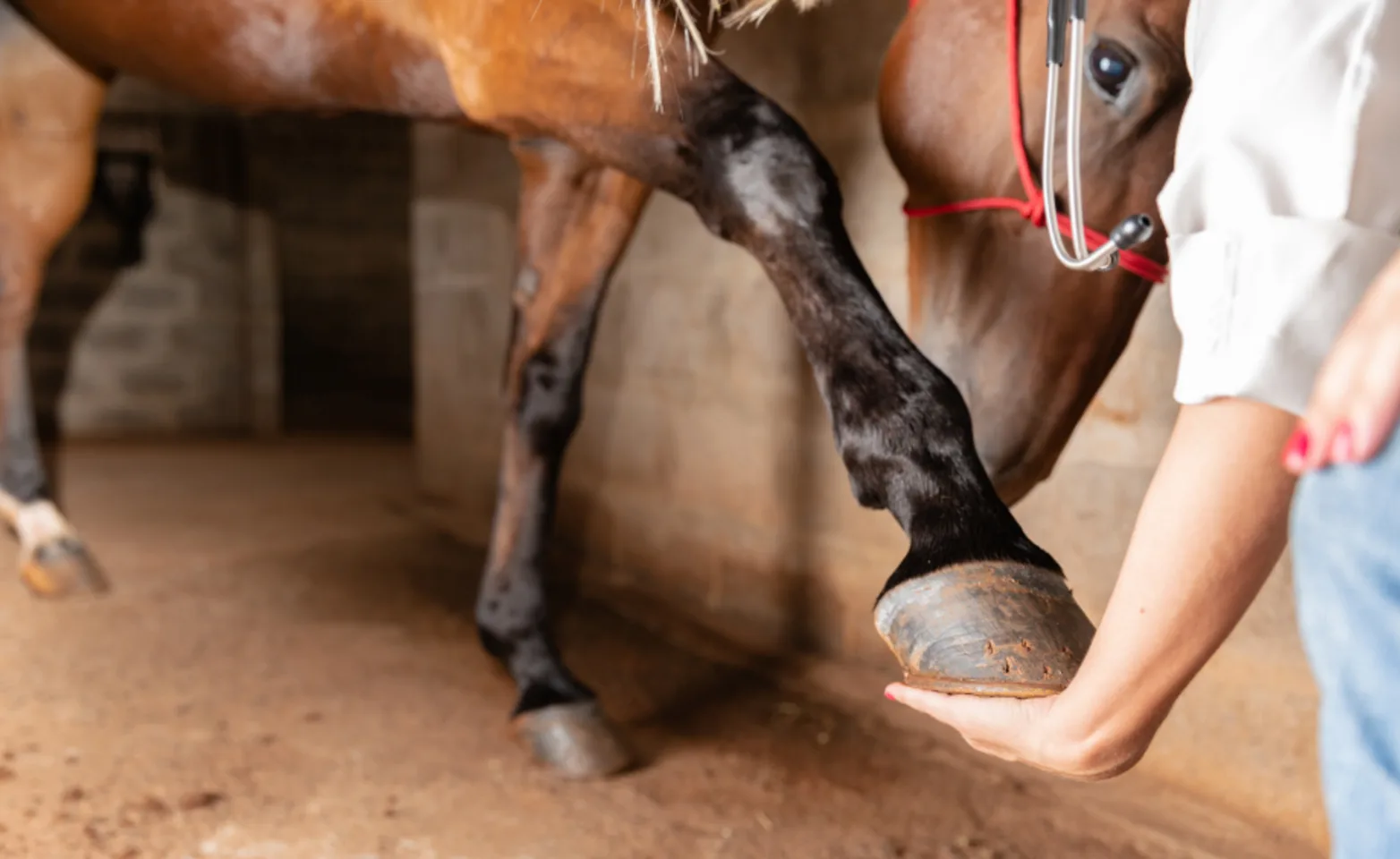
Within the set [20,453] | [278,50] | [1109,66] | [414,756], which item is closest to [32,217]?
[20,453]

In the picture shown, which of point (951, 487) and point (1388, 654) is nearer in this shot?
point (1388, 654)

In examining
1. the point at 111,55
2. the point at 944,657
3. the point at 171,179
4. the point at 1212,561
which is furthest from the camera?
the point at 171,179

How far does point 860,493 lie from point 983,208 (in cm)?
31

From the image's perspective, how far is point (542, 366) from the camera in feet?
6.12

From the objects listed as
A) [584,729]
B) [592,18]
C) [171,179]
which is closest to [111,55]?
[592,18]

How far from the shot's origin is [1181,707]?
163cm

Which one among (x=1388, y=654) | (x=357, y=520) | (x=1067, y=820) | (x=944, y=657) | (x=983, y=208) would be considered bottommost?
(x=357, y=520)

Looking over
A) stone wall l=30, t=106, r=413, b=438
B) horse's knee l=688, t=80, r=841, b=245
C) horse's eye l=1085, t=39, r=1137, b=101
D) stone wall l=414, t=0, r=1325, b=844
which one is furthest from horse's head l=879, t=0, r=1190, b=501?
stone wall l=30, t=106, r=413, b=438

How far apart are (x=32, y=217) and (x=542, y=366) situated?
3.84ft

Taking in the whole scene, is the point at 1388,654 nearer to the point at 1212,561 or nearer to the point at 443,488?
the point at 1212,561

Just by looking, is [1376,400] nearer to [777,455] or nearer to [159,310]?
[777,455]

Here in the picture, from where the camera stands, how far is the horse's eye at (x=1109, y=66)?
3.26 feet

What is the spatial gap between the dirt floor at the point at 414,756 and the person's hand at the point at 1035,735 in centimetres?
73

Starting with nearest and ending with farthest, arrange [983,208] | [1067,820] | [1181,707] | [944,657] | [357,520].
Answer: [944,657] < [983,208] < [1067,820] < [1181,707] < [357,520]
